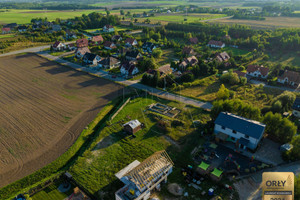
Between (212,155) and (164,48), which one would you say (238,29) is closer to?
(164,48)

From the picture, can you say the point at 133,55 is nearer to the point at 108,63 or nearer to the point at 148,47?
the point at 108,63

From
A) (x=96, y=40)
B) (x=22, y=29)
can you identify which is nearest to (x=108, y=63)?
(x=96, y=40)

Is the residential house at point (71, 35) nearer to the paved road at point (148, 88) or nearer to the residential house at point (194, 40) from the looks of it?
the paved road at point (148, 88)

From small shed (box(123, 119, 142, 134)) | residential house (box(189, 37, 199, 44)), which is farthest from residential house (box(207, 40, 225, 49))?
small shed (box(123, 119, 142, 134))

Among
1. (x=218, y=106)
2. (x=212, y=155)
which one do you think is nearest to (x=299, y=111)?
(x=218, y=106)

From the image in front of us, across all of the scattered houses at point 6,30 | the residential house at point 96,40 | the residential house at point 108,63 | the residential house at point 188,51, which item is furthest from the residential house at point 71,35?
the residential house at point 188,51
